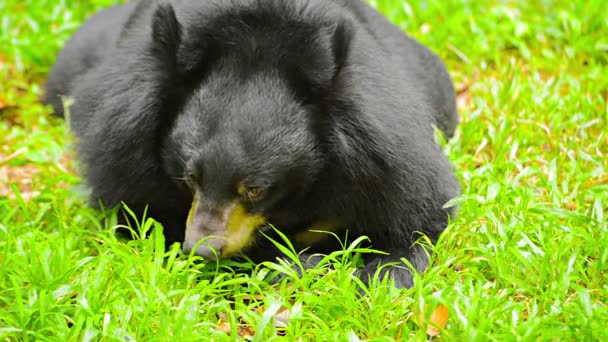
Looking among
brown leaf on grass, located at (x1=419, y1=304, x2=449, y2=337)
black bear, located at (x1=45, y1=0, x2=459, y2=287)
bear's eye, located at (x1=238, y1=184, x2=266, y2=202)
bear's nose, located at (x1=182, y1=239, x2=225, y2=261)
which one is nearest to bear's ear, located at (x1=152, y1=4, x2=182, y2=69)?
black bear, located at (x1=45, y1=0, x2=459, y2=287)

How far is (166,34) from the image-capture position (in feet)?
11.0

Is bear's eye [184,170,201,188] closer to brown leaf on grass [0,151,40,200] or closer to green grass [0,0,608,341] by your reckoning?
green grass [0,0,608,341]

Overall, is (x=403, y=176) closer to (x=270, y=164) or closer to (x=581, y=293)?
(x=270, y=164)

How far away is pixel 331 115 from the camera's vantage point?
3367 mm

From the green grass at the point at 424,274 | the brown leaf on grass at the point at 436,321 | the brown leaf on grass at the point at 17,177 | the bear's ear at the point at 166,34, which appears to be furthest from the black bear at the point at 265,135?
the brown leaf on grass at the point at 17,177

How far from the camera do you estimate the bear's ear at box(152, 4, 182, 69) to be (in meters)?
3.32

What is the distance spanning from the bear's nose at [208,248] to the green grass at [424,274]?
0.05 meters

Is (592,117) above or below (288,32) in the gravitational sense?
below

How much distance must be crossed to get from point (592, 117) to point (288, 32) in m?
2.32

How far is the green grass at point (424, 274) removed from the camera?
2.96 m

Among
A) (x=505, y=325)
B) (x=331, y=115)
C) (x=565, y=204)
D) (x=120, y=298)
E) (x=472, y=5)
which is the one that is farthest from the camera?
(x=472, y=5)

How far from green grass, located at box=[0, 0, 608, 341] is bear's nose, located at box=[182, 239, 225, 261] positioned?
2.1 inches

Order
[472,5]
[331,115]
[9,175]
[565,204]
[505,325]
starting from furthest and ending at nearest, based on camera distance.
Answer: [472,5] → [9,175] → [565,204] → [331,115] → [505,325]

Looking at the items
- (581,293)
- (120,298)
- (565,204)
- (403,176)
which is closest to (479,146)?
(565,204)
